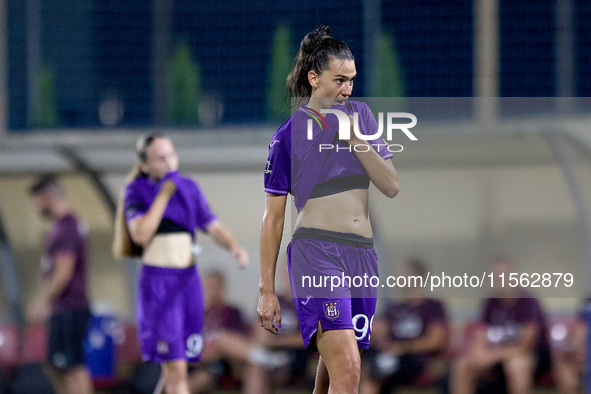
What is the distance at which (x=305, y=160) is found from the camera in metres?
3.09

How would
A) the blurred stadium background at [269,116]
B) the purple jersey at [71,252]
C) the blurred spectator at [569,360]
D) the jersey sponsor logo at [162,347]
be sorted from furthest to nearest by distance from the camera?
the blurred stadium background at [269,116]
the blurred spectator at [569,360]
the purple jersey at [71,252]
the jersey sponsor logo at [162,347]

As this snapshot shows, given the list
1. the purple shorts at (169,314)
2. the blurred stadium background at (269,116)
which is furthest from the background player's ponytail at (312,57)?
the purple shorts at (169,314)

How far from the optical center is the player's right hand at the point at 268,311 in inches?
116

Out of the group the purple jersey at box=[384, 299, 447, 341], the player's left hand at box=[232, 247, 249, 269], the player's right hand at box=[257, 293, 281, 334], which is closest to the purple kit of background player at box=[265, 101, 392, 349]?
the player's right hand at box=[257, 293, 281, 334]

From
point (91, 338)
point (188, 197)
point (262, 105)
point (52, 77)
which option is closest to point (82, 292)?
point (91, 338)

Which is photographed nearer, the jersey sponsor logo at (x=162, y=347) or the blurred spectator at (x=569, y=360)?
the jersey sponsor logo at (x=162, y=347)

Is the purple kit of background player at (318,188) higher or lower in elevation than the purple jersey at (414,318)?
higher

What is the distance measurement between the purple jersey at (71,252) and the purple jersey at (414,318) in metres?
2.55

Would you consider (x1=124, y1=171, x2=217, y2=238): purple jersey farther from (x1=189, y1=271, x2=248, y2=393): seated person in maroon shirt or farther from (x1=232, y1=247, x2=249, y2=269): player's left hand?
(x1=189, y1=271, x2=248, y2=393): seated person in maroon shirt

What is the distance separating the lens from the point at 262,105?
1043 centimetres

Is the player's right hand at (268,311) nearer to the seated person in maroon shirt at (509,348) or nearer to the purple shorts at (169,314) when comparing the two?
the purple shorts at (169,314)

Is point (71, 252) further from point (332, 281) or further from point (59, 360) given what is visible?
point (332, 281)

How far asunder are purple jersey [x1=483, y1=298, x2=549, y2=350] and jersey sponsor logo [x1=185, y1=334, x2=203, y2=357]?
267 cm

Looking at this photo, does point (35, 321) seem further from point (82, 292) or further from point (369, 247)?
point (369, 247)
